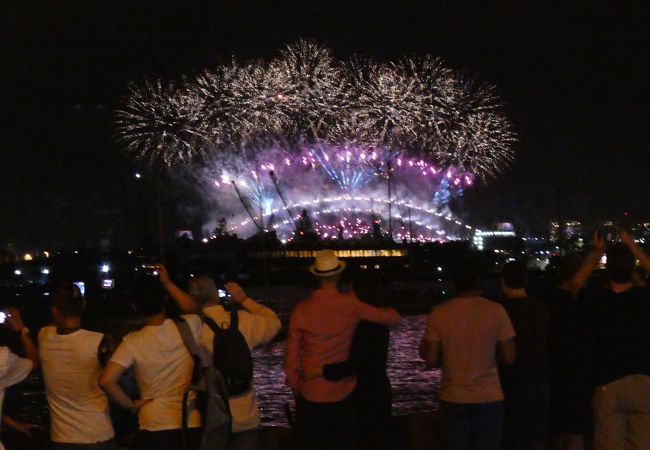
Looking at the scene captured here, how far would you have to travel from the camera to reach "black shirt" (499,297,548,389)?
7645 mm

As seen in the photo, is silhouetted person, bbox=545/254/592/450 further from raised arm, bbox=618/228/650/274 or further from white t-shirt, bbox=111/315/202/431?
white t-shirt, bbox=111/315/202/431

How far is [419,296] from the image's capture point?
7156 cm

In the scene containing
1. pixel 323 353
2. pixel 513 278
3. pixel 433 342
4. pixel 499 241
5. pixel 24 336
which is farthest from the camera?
pixel 499 241

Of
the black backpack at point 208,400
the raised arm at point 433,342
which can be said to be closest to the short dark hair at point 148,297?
the black backpack at point 208,400

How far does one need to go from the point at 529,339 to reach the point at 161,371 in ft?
9.57

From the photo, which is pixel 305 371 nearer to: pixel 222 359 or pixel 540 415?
pixel 222 359

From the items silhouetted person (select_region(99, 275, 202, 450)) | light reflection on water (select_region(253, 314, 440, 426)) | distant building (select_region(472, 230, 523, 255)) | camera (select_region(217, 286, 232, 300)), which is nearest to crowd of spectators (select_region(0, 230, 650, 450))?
silhouetted person (select_region(99, 275, 202, 450))

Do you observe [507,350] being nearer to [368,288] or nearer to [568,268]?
[368,288]

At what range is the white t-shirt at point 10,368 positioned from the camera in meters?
5.97

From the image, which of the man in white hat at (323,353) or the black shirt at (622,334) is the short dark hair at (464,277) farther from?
the black shirt at (622,334)

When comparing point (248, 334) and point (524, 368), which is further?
point (524, 368)

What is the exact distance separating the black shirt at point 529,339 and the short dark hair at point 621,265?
0.78 meters

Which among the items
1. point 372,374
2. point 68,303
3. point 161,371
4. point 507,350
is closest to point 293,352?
point 372,374

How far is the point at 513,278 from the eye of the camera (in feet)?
25.6
